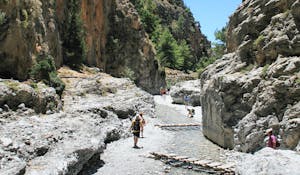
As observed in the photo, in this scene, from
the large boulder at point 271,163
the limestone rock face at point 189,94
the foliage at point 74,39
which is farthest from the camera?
the limestone rock face at point 189,94

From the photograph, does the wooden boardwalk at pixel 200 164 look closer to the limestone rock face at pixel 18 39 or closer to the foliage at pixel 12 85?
the foliage at pixel 12 85

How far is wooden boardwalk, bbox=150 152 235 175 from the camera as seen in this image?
1893 cm

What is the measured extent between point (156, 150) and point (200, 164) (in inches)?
216

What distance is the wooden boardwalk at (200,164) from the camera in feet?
62.1

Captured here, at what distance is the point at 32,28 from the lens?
35406mm

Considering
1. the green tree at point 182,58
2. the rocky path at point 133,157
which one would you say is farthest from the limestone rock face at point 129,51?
the rocky path at point 133,157

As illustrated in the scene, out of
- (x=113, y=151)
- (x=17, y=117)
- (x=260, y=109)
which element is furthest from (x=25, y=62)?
(x=260, y=109)

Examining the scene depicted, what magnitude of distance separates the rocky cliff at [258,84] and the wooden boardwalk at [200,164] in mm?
2526

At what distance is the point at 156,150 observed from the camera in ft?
82.9

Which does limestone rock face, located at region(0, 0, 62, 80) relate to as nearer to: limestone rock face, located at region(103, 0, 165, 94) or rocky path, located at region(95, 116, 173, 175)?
rocky path, located at region(95, 116, 173, 175)

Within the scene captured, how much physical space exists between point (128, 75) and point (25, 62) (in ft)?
127

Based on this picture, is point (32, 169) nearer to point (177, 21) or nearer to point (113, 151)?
point (113, 151)

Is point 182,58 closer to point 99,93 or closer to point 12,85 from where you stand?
point 99,93

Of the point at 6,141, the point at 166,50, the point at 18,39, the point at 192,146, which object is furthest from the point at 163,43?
the point at 6,141
